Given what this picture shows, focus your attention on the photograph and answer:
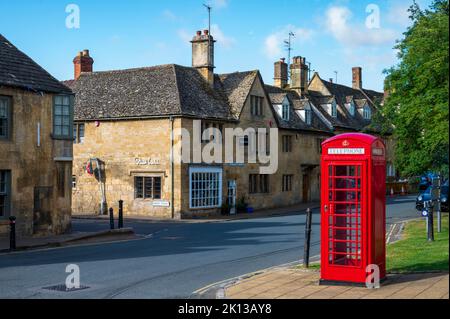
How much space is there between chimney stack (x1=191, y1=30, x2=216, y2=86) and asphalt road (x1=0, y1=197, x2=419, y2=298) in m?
16.6

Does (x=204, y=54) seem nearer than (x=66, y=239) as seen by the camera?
No

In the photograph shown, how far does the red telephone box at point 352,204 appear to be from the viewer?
436 inches

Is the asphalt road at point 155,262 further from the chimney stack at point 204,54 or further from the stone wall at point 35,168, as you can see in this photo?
the chimney stack at point 204,54

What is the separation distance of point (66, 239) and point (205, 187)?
51.5ft

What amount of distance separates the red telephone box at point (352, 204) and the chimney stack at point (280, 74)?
142 feet

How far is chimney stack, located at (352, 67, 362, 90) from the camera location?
227 feet

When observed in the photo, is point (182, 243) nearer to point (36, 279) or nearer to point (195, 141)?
point (36, 279)

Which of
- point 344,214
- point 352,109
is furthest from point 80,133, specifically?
point 352,109

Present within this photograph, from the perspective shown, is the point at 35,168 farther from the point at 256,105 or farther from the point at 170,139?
the point at 256,105

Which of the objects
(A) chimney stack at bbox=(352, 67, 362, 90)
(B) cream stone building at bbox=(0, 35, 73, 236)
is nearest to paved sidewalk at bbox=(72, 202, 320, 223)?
(B) cream stone building at bbox=(0, 35, 73, 236)

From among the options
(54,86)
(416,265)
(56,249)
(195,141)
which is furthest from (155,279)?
(195,141)

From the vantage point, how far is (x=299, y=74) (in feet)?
175

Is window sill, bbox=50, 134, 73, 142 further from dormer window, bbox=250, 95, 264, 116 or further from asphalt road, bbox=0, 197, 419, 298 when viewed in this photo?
dormer window, bbox=250, 95, 264, 116
